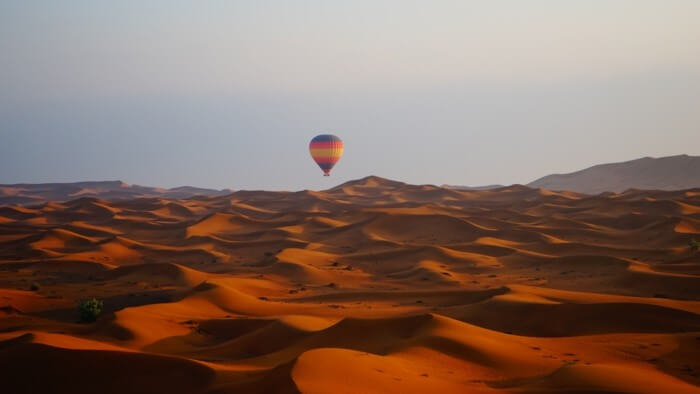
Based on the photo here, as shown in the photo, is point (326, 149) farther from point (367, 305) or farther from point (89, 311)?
point (89, 311)

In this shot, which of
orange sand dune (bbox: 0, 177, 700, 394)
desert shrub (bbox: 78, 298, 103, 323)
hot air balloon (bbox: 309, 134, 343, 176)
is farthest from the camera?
hot air balloon (bbox: 309, 134, 343, 176)

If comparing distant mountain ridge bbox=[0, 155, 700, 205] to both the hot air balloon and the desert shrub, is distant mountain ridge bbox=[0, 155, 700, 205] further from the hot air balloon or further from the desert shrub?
the desert shrub

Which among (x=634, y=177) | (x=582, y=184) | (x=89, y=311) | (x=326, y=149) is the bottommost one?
(x=89, y=311)

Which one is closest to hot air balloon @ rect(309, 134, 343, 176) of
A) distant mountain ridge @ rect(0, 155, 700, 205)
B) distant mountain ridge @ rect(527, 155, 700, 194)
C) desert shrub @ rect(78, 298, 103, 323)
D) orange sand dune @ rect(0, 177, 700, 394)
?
orange sand dune @ rect(0, 177, 700, 394)

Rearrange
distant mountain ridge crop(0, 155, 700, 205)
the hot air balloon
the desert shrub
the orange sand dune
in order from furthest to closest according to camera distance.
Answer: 1. distant mountain ridge crop(0, 155, 700, 205)
2. the hot air balloon
3. the desert shrub
4. the orange sand dune

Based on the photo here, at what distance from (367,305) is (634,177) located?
477 ft

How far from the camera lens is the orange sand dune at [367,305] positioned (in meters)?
11.8

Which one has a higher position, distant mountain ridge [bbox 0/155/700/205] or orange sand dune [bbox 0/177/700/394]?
distant mountain ridge [bbox 0/155/700/205]

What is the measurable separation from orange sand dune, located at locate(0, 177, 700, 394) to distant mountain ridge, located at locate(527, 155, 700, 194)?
298 ft

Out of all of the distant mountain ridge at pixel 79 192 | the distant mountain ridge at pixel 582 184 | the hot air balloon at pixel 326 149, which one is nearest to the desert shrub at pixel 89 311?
the hot air balloon at pixel 326 149

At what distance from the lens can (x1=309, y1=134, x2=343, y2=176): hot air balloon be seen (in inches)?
3381

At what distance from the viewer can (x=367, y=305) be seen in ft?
77.2

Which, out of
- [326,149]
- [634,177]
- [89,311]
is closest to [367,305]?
[89,311]

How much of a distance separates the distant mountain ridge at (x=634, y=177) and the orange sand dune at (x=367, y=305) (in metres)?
90.9
